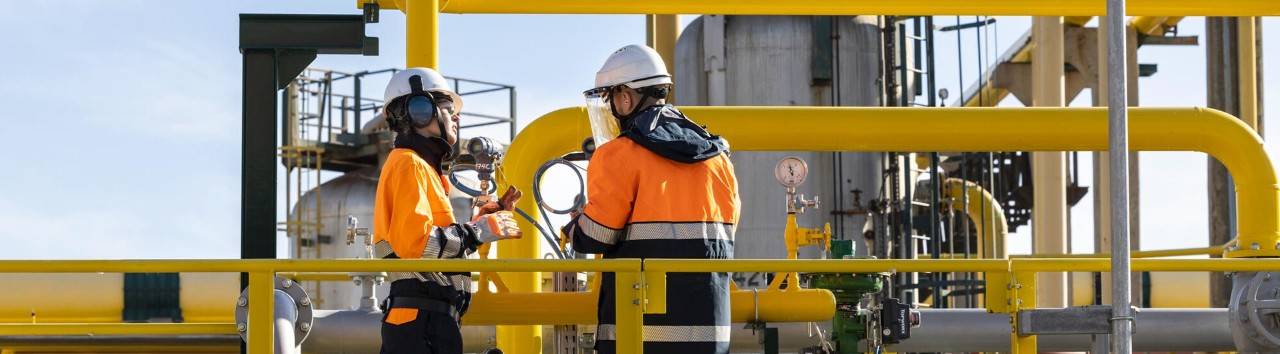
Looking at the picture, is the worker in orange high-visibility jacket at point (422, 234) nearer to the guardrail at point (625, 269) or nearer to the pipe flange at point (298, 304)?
the guardrail at point (625, 269)

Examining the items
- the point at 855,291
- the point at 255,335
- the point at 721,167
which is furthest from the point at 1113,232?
the point at 255,335

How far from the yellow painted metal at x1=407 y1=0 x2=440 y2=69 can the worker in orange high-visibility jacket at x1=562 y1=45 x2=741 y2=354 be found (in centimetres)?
234

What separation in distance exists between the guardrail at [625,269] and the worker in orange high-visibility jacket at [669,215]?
5.0 inches

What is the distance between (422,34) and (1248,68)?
36.3 ft

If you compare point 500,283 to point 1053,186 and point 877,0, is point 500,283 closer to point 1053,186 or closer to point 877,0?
point 877,0

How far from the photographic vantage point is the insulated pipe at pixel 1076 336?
7.79m

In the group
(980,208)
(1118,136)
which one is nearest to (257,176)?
(1118,136)

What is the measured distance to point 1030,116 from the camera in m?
7.96

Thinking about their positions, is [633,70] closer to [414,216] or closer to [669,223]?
[669,223]

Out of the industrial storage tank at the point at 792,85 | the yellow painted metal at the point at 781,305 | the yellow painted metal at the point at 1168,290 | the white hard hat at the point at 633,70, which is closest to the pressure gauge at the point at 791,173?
the yellow painted metal at the point at 781,305

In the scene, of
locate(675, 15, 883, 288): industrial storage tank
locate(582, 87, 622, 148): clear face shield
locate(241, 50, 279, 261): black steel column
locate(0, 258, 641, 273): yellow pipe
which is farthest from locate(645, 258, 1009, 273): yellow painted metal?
locate(675, 15, 883, 288): industrial storage tank

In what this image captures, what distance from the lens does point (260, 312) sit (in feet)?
16.8

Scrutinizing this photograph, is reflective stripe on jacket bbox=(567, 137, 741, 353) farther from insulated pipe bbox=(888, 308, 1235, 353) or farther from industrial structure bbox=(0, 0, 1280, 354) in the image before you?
insulated pipe bbox=(888, 308, 1235, 353)

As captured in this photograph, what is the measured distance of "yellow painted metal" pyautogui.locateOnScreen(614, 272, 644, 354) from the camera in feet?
16.6
